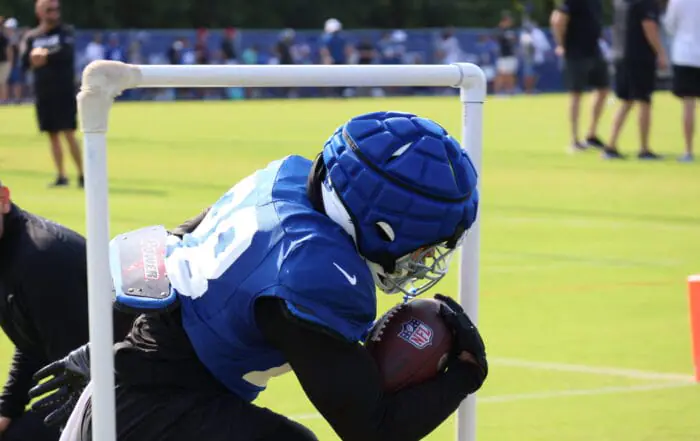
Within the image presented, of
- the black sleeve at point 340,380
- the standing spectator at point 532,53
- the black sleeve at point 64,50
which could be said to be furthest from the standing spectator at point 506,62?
Result: the black sleeve at point 340,380

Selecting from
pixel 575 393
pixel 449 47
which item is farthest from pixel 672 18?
pixel 449 47

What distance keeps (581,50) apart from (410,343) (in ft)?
41.1

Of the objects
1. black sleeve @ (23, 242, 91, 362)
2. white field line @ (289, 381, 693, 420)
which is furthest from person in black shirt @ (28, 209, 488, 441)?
white field line @ (289, 381, 693, 420)

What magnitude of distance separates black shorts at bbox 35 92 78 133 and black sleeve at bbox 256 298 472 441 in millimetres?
10319

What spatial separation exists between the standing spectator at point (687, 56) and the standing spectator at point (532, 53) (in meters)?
22.6

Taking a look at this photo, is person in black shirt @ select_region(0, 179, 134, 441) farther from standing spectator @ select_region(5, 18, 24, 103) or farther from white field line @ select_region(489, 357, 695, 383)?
standing spectator @ select_region(5, 18, 24, 103)

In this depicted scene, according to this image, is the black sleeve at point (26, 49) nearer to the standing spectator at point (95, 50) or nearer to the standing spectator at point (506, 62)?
the standing spectator at point (95, 50)

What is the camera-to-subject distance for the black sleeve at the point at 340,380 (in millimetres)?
2941

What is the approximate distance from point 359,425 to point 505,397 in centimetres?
278

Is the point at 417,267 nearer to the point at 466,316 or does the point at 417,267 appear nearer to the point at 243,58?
the point at 466,316

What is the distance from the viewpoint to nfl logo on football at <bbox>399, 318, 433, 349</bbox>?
3348mm

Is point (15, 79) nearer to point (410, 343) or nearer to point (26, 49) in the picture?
point (26, 49)

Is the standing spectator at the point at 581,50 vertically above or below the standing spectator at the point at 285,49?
above

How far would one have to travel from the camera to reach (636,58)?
14562 millimetres
